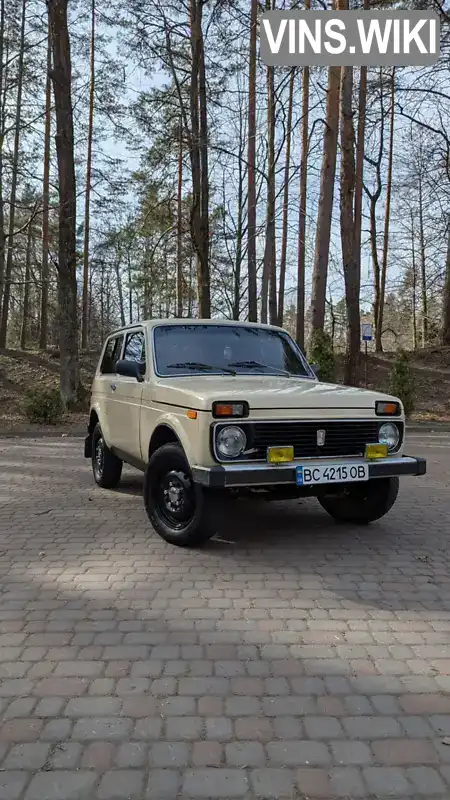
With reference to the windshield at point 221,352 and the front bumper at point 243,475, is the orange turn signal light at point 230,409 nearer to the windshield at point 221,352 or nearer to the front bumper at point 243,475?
the front bumper at point 243,475

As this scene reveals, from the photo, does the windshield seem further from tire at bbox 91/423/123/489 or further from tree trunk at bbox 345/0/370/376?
tree trunk at bbox 345/0/370/376

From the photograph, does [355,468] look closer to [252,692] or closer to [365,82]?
[252,692]

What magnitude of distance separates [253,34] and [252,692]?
19447 mm

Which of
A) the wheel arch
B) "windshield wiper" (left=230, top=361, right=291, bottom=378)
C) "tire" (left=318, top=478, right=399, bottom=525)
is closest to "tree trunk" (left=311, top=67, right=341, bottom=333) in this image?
"windshield wiper" (left=230, top=361, right=291, bottom=378)

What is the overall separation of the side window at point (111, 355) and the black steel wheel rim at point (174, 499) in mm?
2277

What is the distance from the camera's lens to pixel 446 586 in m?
4.10

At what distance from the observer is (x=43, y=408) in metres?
14.0

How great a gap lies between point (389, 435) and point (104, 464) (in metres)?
3.64

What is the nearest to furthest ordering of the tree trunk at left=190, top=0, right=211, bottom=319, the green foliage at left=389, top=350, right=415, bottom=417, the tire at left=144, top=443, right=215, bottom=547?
the tire at left=144, top=443, right=215, bottom=547
the green foliage at left=389, top=350, right=415, bottom=417
the tree trunk at left=190, top=0, right=211, bottom=319

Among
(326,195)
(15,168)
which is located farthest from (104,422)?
(15,168)

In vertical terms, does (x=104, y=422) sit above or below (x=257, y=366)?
below

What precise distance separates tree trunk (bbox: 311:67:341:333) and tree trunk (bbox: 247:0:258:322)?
8.64ft

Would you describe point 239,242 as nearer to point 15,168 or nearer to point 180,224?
point 180,224

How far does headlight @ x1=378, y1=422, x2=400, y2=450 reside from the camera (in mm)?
4984
